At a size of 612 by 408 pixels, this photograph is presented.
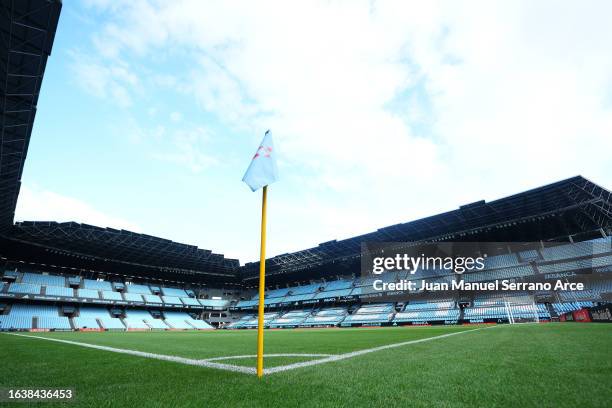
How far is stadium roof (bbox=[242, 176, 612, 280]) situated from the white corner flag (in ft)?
115

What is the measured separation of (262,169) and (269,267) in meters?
58.7

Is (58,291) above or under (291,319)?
above

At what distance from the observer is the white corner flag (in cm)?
546

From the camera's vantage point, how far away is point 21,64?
1534 centimetres

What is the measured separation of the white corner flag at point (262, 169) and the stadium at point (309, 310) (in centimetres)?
314

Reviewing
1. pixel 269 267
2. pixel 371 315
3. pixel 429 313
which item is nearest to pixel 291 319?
pixel 269 267

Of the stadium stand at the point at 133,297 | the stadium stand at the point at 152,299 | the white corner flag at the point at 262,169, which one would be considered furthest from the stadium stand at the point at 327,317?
the white corner flag at the point at 262,169

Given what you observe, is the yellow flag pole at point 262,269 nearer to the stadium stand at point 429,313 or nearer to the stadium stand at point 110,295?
the stadium stand at point 429,313

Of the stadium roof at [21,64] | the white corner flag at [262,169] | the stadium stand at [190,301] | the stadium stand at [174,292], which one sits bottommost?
the white corner flag at [262,169]

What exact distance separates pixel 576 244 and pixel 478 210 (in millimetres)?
13542

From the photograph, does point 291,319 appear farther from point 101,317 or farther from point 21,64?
point 21,64

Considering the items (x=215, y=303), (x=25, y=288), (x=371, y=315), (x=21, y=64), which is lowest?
(x=371, y=315)

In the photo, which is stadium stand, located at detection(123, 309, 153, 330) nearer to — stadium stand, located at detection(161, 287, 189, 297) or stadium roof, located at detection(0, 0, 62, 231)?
stadium stand, located at detection(161, 287, 189, 297)

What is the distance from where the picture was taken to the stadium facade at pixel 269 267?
20812 mm
